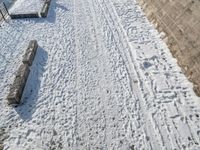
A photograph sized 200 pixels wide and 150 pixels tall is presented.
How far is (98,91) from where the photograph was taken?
848 centimetres

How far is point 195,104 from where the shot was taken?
25.4 feet

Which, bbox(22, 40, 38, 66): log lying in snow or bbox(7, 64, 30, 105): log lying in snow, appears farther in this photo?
bbox(22, 40, 38, 66): log lying in snow

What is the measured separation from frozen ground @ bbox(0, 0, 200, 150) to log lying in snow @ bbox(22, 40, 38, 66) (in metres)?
0.22

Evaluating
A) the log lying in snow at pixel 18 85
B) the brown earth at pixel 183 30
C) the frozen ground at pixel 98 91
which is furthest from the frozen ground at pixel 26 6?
the brown earth at pixel 183 30

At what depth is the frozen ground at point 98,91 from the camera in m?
6.94

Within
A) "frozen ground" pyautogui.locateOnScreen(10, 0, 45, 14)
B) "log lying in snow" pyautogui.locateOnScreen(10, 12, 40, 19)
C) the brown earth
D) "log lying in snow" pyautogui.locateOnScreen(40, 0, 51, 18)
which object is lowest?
"frozen ground" pyautogui.locateOnScreen(10, 0, 45, 14)

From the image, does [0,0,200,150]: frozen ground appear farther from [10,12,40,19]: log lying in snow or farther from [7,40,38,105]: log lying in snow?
[10,12,40,19]: log lying in snow

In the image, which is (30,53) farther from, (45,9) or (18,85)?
(45,9)

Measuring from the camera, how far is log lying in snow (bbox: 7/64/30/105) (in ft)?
26.4

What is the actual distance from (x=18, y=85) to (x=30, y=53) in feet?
7.09

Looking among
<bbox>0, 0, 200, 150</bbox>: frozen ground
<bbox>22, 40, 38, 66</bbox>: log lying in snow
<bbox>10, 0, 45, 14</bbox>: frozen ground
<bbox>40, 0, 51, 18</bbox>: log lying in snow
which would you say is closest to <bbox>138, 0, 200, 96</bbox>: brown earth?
<bbox>0, 0, 200, 150</bbox>: frozen ground

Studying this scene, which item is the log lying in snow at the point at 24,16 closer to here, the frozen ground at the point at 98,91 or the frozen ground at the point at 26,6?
the frozen ground at the point at 26,6

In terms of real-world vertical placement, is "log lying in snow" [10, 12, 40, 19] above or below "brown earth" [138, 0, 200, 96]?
below

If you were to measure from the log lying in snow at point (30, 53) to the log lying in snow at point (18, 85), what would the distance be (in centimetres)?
30
